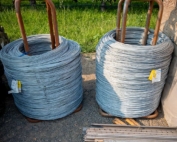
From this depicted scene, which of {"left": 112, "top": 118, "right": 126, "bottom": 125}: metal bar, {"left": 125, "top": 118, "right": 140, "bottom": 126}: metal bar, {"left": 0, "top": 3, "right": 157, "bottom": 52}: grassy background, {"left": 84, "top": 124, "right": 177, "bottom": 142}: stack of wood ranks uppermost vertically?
{"left": 0, "top": 3, "right": 157, "bottom": 52}: grassy background

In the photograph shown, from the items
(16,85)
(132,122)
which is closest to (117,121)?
(132,122)

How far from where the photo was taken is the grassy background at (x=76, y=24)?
4.49 meters

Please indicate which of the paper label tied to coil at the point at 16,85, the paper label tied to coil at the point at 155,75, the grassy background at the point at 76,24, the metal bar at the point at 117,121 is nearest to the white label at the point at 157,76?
the paper label tied to coil at the point at 155,75

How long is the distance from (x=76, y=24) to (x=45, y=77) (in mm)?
3448

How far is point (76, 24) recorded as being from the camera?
5.23 m

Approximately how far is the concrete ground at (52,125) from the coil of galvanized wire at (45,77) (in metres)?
0.12

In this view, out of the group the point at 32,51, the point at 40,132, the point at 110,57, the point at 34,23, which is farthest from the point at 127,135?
the point at 34,23

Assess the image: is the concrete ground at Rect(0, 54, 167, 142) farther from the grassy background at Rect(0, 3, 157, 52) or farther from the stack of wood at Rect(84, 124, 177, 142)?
the grassy background at Rect(0, 3, 157, 52)

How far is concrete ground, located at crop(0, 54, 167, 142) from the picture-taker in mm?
2287

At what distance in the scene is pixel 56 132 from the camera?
7.72ft

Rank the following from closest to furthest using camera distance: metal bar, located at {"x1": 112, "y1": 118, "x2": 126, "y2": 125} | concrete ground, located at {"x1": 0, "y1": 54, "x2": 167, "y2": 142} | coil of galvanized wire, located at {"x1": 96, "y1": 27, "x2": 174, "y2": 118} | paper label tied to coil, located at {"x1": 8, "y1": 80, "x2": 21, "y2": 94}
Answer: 1. coil of galvanized wire, located at {"x1": 96, "y1": 27, "x2": 174, "y2": 118}
2. paper label tied to coil, located at {"x1": 8, "y1": 80, "x2": 21, "y2": 94}
3. concrete ground, located at {"x1": 0, "y1": 54, "x2": 167, "y2": 142}
4. metal bar, located at {"x1": 112, "y1": 118, "x2": 126, "y2": 125}

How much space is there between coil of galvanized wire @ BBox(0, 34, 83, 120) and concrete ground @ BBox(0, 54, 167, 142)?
125 millimetres

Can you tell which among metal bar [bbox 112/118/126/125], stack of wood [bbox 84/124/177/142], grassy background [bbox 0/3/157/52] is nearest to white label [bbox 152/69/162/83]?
stack of wood [bbox 84/124/177/142]

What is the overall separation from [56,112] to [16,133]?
537 millimetres
